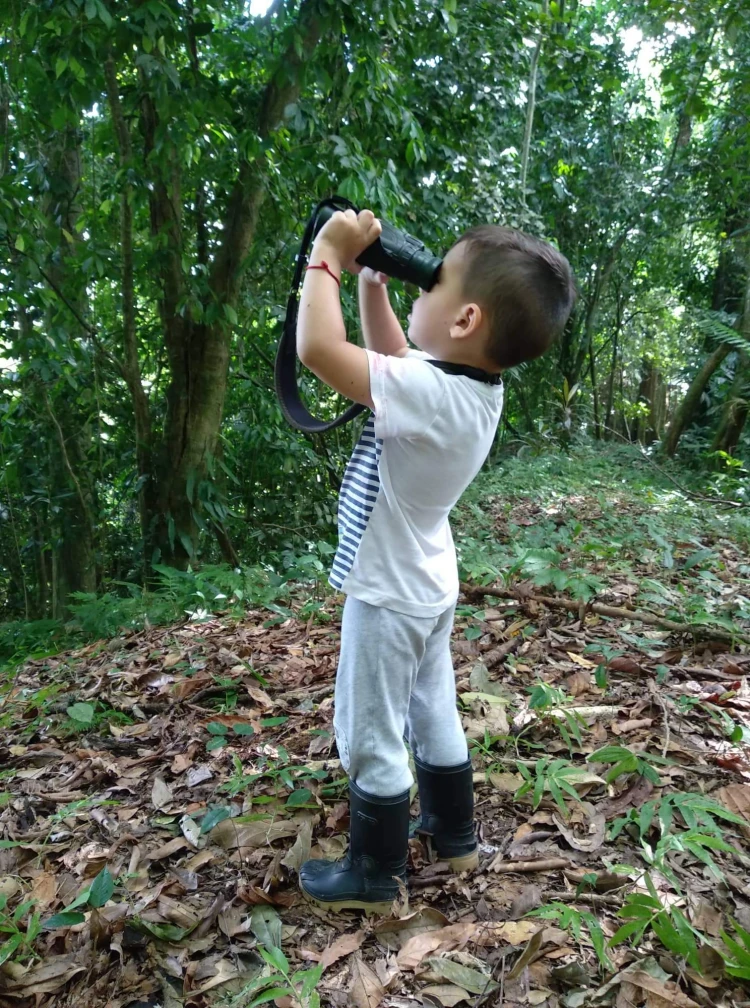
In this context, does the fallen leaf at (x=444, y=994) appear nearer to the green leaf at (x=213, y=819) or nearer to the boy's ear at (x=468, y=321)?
the green leaf at (x=213, y=819)

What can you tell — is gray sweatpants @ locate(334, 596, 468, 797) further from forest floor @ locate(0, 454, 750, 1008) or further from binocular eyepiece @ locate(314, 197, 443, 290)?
binocular eyepiece @ locate(314, 197, 443, 290)

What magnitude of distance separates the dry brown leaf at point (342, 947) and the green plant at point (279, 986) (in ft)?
0.12

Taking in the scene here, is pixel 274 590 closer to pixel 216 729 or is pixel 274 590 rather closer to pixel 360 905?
pixel 216 729

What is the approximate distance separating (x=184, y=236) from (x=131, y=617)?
7.92 ft

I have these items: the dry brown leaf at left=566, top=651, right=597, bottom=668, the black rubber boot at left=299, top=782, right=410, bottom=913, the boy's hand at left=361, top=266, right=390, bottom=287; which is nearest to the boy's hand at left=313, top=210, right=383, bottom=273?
the boy's hand at left=361, top=266, right=390, bottom=287

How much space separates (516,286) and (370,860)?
127 cm

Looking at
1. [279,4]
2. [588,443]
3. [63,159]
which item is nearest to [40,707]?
[279,4]

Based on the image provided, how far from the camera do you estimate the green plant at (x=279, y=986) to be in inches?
51.8

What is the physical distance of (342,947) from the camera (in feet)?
4.94

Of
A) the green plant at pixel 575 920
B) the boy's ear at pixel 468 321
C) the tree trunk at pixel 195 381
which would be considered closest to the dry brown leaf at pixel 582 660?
the green plant at pixel 575 920

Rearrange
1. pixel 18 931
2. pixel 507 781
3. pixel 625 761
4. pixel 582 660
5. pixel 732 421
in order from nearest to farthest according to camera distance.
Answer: pixel 18 931
pixel 625 761
pixel 507 781
pixel 582 660
pixel 732 421

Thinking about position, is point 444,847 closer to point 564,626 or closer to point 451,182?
point 564,626

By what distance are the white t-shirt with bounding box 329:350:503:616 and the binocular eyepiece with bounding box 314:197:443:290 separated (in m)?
0.17

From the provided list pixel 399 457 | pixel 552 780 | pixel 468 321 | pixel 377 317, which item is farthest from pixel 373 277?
pixel 552 780
